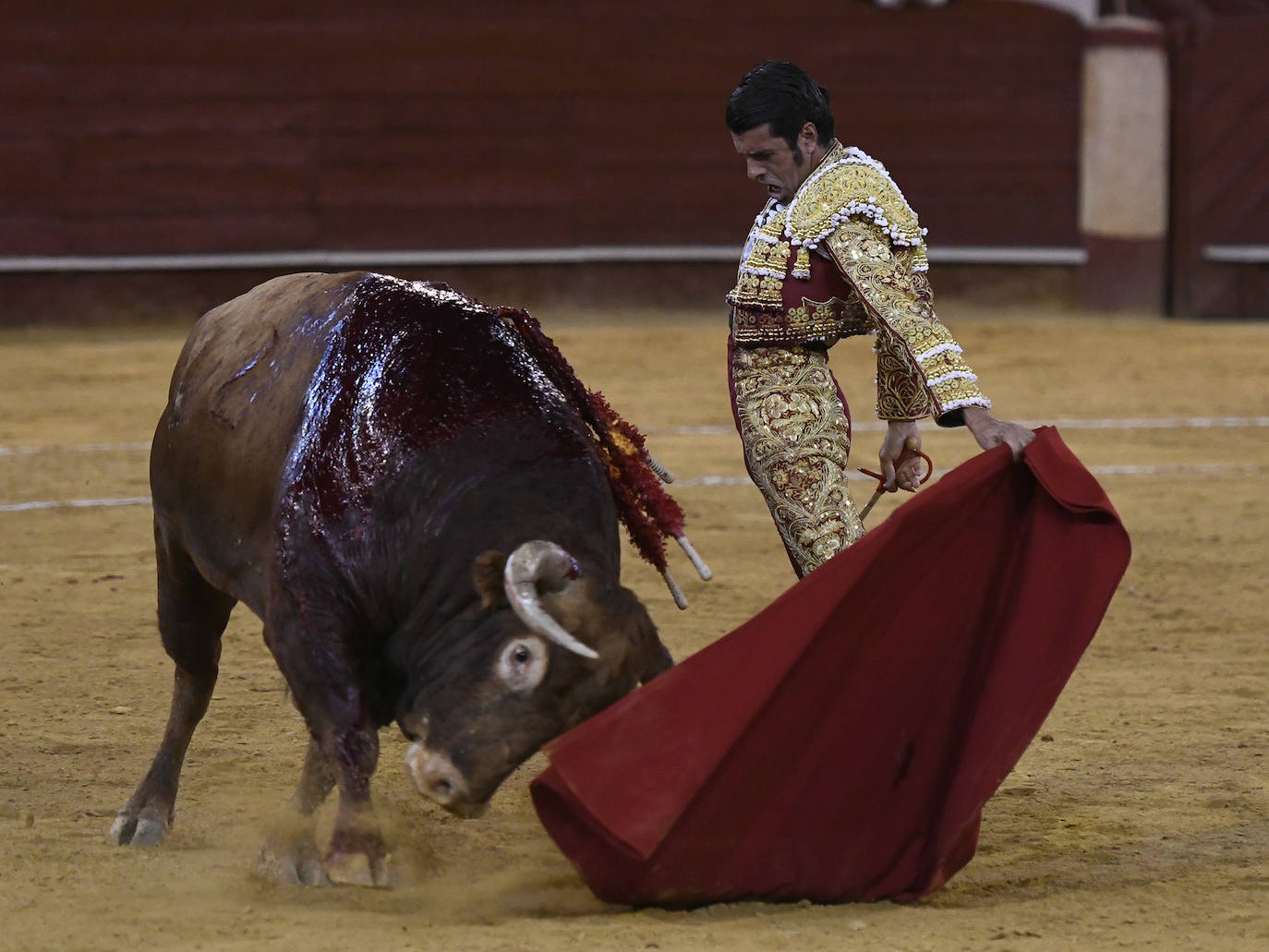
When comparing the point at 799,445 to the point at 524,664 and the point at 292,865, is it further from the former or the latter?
the point at 292,865

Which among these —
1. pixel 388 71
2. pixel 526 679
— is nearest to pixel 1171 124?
pixel 388 71

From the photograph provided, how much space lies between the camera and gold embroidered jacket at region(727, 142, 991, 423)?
2.81 metres

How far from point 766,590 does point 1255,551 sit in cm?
150

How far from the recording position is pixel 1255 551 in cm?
542

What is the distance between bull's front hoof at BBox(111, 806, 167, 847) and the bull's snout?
0.75 m

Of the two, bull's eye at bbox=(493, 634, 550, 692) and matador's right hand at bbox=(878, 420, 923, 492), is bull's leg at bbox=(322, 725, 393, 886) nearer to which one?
bull's eye at bbox=(493, 634, 550, 692)

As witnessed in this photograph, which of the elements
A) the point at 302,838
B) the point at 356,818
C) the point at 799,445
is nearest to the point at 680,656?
the point at 799,445

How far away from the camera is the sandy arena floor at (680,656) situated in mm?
2580

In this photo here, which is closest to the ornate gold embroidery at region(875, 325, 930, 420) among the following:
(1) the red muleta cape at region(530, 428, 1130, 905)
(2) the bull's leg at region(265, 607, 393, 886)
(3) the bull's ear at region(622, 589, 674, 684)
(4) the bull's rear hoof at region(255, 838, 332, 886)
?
(1) the red muleta cape at region(530, 428, 1130, 905)

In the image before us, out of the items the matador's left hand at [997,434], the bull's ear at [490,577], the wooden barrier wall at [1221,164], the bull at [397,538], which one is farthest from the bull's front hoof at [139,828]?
the wooden barrier wall at [1221,164]

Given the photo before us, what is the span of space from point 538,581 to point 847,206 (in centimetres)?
84

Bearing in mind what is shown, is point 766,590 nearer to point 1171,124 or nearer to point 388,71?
point 388,71

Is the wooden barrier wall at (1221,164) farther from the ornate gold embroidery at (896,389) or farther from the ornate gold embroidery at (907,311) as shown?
the ornate gold embroidery at (907,311)

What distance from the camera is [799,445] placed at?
3027 mm
